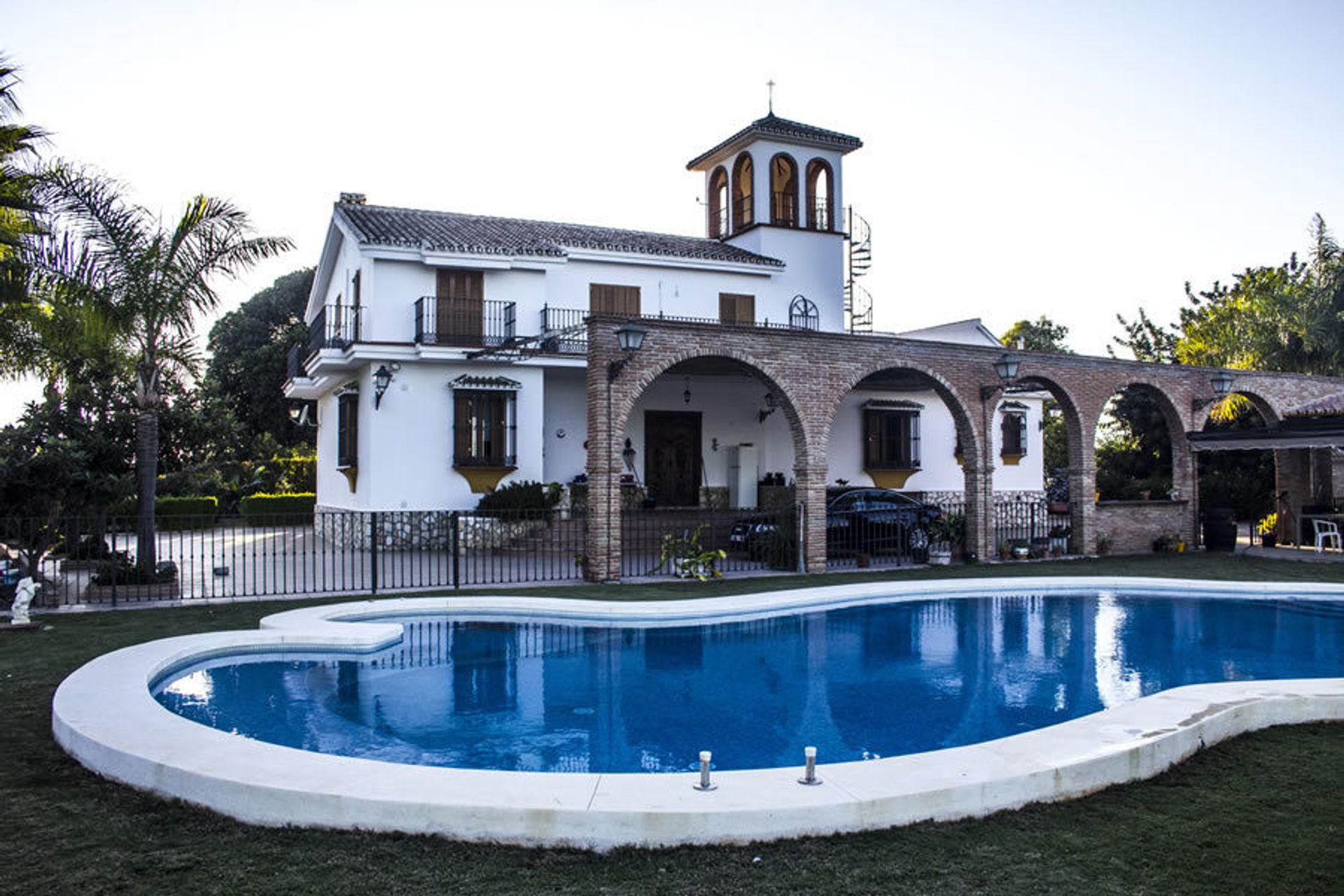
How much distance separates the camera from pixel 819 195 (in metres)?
28.4

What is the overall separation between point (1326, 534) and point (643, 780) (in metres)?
20.0

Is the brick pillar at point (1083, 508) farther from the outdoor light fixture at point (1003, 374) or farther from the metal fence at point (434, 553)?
the outdoor light fixture at point (1003, 374)

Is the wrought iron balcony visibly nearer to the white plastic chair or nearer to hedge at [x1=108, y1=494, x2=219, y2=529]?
hedge at [x1=108, y1=494, x2=219, y2=529]

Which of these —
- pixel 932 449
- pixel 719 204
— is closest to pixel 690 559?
pixel 932 449

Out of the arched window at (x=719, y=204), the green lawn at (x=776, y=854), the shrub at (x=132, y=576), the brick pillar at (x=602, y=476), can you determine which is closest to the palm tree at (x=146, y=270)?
the shrub at (x=132, y=576)

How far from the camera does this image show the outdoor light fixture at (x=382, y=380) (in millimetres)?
20031

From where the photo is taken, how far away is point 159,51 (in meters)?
10.2

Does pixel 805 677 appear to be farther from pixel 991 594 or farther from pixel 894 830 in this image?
pixel 991 594

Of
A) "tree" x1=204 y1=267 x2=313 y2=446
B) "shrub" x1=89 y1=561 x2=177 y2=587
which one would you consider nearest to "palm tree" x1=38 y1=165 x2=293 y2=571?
"shrub" x1=89 y1=561 x2=177 y2=587

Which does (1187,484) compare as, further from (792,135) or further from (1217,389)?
(792,135)

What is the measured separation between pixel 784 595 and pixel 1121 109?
8308 millimetres

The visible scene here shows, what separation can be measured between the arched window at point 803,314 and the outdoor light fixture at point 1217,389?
9636 mm

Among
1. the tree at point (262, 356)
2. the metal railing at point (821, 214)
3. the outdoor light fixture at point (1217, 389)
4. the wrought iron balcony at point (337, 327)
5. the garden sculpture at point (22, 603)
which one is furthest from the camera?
the tree at point (262, 356)

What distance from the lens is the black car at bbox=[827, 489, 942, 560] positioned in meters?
18.3
